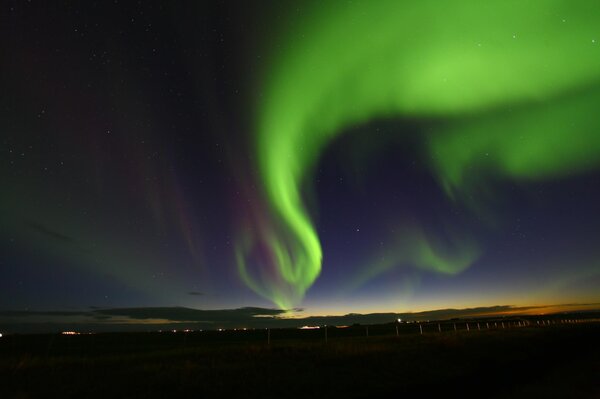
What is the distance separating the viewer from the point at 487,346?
24359 millimetres

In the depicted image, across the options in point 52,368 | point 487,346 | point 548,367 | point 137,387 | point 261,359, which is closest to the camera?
point 137,387

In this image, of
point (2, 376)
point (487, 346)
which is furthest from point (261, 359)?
point (487, 346)

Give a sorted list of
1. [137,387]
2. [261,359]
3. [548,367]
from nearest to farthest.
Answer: [137,387] → [548,367] → [261,359]

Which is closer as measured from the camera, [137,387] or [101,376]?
[137,387]

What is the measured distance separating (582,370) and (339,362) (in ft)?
31.0

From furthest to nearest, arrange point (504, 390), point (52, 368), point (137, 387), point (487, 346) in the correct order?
1. point (487, 346)
2. point (52, 368)
3. point (137, 387)
4. point (504, 390)

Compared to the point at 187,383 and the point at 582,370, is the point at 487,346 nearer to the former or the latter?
the point at 582,370

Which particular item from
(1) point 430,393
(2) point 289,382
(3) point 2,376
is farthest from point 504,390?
(3) point 2,376

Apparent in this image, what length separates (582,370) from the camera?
1461 centimetres

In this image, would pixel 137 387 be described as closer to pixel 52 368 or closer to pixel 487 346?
pixel 52 368

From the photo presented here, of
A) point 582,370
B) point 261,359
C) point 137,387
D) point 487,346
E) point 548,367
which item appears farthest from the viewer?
point 487,346

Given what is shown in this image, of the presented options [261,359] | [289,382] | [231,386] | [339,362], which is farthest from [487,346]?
[231,386]

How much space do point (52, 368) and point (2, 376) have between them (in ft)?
8.62

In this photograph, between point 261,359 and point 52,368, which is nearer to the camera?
point 52,368
